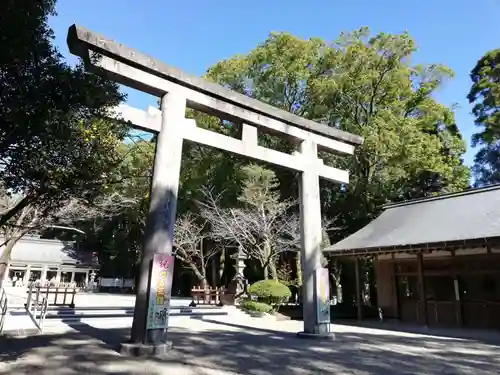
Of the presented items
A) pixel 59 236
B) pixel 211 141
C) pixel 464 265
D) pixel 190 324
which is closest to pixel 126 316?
pixel 190 324

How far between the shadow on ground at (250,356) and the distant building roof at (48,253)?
2584 cm

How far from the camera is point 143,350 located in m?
6.09

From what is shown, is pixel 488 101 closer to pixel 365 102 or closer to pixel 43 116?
pixel 365 102


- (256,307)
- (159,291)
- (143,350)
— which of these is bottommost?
(143,350)

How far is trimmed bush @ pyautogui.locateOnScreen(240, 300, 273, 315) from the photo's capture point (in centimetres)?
1451

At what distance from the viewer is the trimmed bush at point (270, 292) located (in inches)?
594

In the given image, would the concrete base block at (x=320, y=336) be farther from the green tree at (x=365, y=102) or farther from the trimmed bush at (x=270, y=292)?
the green tree at (x=365, y=102)

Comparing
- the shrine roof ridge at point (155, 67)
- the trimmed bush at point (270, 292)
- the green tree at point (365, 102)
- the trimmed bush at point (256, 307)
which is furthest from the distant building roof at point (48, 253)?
the shrine roof ridge at point (155, 67)

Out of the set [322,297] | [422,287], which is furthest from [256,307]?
[422,287]

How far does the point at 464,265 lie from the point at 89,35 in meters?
12.7

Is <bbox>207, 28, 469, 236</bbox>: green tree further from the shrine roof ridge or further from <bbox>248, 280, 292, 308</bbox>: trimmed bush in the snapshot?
the shrine roof ridge

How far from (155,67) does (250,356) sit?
5724 millimetres

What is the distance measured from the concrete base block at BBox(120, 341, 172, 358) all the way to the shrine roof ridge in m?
4.90

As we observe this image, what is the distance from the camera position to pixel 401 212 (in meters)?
15.7
